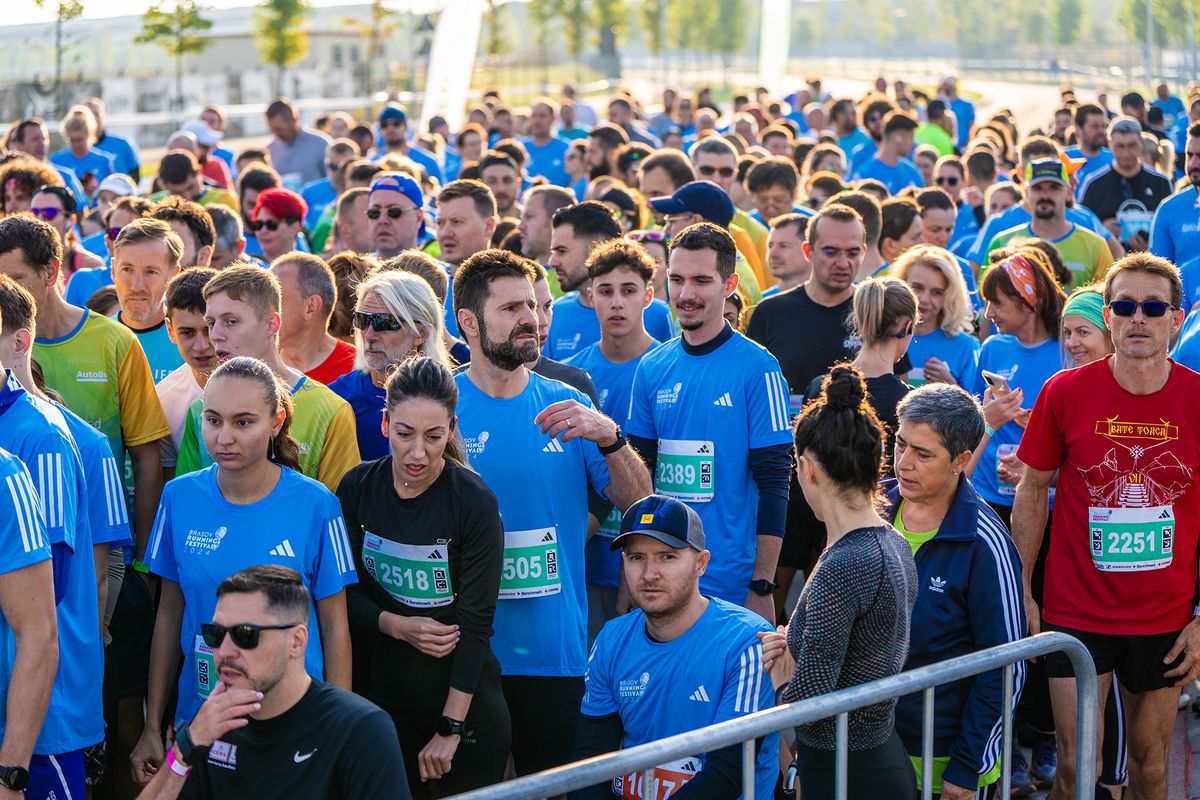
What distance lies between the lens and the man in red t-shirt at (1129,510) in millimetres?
4852

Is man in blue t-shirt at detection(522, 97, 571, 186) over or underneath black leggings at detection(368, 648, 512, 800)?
over

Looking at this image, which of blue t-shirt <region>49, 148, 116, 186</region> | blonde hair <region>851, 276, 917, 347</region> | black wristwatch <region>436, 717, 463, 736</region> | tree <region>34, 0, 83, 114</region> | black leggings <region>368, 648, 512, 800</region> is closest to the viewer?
black wristwatch <region>436, 717, 463, 736</region>

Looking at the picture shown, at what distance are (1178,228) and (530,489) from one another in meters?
5.78

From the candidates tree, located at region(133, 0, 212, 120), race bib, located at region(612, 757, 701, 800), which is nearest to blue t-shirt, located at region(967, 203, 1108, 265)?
race bib, located at region(612, 757, 701, 800)

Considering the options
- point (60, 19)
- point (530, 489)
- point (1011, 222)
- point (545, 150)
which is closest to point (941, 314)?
point (530, 489)

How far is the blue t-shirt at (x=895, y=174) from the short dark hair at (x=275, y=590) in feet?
35.8

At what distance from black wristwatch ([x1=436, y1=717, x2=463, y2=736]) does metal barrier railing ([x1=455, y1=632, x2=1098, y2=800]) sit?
0.79 metres

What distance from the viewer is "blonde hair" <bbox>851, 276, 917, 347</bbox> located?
5727mm

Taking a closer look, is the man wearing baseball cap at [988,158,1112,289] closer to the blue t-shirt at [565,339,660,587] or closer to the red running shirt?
the blue t-shirt at [565,339,660,587]

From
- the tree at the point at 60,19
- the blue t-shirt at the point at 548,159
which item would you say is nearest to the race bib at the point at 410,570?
the blue t-shirt at the point at 548,159

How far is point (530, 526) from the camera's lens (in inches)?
185

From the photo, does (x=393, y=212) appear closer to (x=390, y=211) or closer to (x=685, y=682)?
(x=390, y=211)

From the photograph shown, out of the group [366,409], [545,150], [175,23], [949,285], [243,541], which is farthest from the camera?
[175,23]

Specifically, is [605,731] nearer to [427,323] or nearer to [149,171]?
[427,323]
